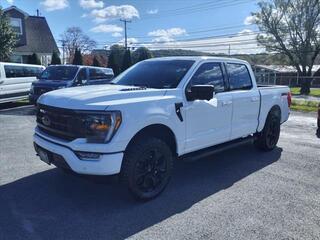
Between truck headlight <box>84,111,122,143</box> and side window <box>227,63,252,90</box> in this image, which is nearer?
truck headlight <box>84,111,122,143</box>

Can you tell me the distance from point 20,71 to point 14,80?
0.78m

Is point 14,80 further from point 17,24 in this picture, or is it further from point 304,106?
point 17,24

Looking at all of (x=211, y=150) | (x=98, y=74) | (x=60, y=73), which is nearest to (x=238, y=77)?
(x=211, y=150)

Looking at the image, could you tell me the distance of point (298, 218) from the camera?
160 inches

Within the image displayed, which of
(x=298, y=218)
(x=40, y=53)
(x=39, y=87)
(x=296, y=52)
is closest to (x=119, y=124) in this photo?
(x=298, y=218)

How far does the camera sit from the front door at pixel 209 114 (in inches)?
194

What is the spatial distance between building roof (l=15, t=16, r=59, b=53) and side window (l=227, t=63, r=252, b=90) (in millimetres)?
31045

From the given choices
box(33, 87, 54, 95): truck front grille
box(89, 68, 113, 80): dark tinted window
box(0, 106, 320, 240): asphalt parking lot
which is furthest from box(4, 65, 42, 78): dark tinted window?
box(0, 106, 320, 240): asphalt parking lot

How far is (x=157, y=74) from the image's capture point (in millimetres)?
5371

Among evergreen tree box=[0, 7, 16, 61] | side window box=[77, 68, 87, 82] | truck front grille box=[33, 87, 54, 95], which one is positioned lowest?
truck front grille box=[33, 87, 54, 95]

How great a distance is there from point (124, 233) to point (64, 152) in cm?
121

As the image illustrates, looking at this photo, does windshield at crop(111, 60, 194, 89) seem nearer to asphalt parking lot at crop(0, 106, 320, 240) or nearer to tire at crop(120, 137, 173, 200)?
tire at crop(120, 137, 173, 200)

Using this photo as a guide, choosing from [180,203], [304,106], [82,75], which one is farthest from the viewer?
[304,106]

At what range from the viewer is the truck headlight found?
392 cm
